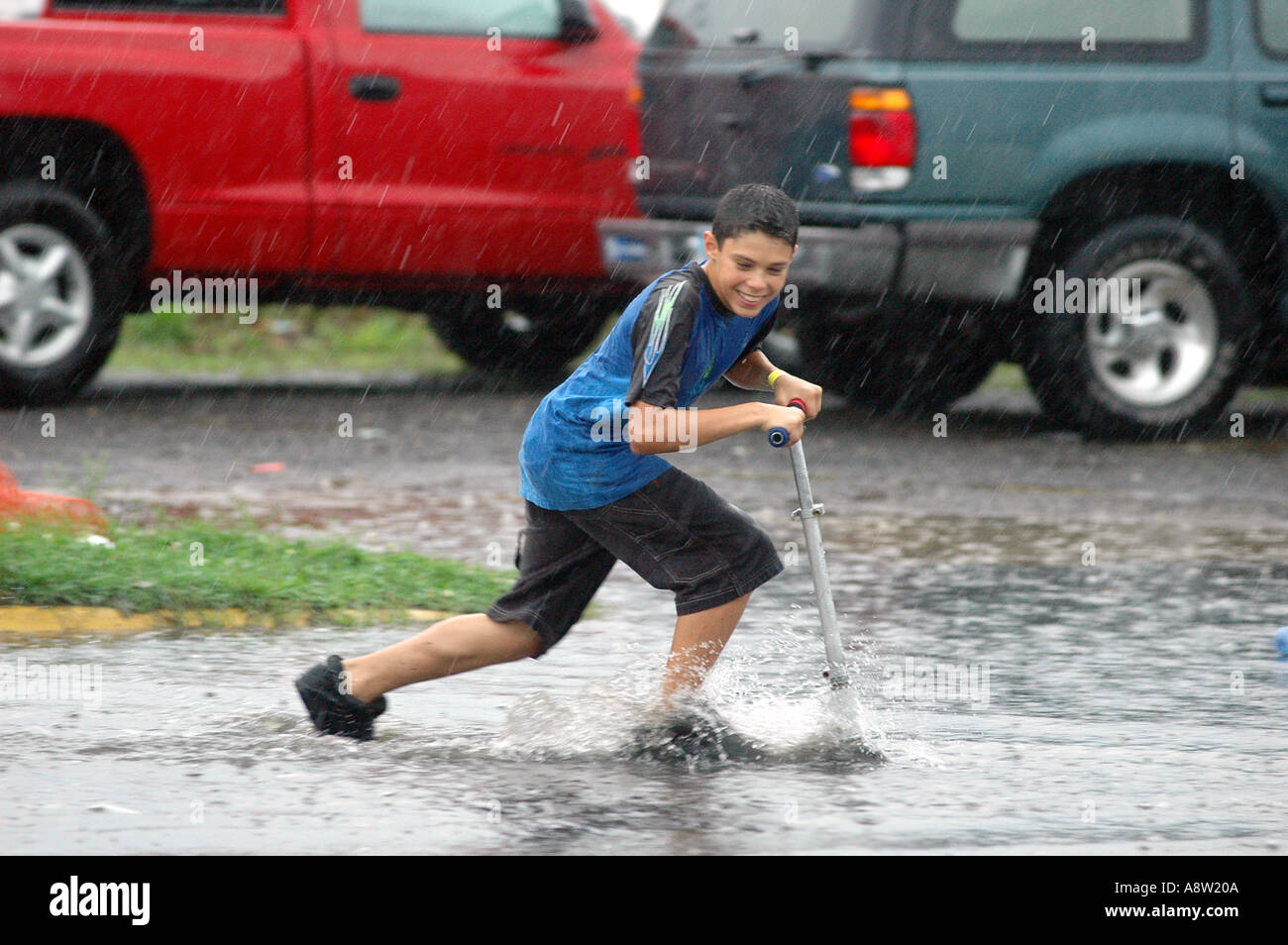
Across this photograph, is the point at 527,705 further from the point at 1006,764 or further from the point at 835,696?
the point at 1006,764

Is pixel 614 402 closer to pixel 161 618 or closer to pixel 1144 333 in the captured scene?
pixel 161 618

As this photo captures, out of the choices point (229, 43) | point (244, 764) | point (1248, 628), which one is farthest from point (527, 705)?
point (229, 43)

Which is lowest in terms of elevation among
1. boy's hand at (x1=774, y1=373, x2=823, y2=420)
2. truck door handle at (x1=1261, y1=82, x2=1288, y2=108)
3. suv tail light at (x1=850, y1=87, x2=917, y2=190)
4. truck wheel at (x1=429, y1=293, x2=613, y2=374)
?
boy's hand at (x1=774, y1=373, x2=823, y2=420)

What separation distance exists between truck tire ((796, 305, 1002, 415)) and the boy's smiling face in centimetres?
642

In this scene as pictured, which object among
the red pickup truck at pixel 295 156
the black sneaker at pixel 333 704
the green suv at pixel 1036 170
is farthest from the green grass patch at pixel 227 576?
the red pickup truck at pixel 295 156

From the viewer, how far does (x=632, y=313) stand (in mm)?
4785

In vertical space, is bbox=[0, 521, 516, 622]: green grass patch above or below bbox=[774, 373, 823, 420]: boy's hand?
below

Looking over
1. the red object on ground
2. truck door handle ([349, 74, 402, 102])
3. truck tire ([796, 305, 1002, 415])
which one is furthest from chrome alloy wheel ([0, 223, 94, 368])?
truck tire ([796, 305, 1002, 415])

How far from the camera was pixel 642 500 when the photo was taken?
16.2 feet

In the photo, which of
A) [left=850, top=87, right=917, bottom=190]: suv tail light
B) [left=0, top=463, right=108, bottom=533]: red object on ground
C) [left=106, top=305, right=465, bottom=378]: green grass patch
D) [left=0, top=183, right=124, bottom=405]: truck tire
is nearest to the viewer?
[left=0, top=463, right=108, bottom=533]: red object on ground

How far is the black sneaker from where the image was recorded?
16.6 feet

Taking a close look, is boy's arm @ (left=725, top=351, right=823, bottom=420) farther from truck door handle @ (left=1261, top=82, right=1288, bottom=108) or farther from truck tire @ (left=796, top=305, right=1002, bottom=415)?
truck tire @ (left=796, top=305, right=1002, bottom=415)
